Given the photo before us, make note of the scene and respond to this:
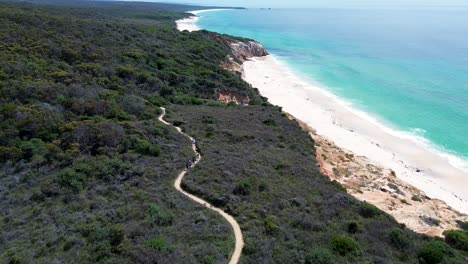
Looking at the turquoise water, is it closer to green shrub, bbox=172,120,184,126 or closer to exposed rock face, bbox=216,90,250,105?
exposed rock face, bbox=216,90,250,105

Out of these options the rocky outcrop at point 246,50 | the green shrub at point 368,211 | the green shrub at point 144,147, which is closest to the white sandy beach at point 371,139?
the green shrub at point 368,211

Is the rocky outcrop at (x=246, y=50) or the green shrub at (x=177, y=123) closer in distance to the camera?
the green shrub at (x=177, y=123)

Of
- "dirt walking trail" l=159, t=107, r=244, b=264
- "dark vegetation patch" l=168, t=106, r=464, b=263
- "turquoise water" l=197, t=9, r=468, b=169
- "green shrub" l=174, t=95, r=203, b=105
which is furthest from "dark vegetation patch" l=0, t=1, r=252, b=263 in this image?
"turquoise water" l=197, t=9, r=468, b=169

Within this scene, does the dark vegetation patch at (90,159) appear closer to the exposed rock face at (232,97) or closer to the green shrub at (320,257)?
the exposed rock face at (232,97)

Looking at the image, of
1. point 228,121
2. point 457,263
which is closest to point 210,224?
point 457,263

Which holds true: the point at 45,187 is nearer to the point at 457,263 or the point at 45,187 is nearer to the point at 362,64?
the point at 457,263
